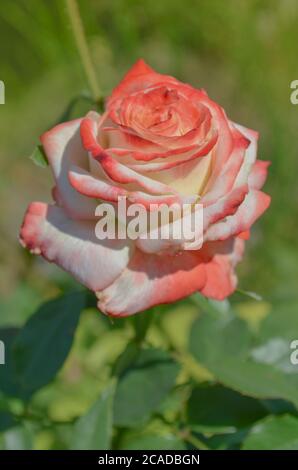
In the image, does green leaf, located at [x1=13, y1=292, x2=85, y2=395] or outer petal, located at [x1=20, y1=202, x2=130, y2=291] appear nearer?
outer petal, located at [x1=20, y1=202, x2=130, y2=291]

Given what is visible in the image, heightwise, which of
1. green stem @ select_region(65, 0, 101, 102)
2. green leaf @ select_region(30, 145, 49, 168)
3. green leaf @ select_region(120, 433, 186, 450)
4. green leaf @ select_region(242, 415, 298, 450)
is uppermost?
green stem @ select_region(65, 0, 101, 102)

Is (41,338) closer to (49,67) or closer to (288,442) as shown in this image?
(288,442)

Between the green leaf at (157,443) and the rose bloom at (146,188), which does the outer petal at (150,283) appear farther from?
the green leaf at (157,443)

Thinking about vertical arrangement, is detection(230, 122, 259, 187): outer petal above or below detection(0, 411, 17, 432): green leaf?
above

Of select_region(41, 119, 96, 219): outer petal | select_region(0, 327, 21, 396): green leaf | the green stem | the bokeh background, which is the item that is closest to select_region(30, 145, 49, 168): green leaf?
select_region(41, 119, 96, 219): outer petal

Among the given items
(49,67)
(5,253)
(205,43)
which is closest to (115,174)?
(5,253)

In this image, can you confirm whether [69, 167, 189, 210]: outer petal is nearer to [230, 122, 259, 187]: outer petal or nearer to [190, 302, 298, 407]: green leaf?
[230, 122, 259, 187]: outer petal

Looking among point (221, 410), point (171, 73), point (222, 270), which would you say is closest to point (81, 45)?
point (222, 270)

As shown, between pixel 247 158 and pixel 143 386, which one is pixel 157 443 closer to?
pixel 143 386
